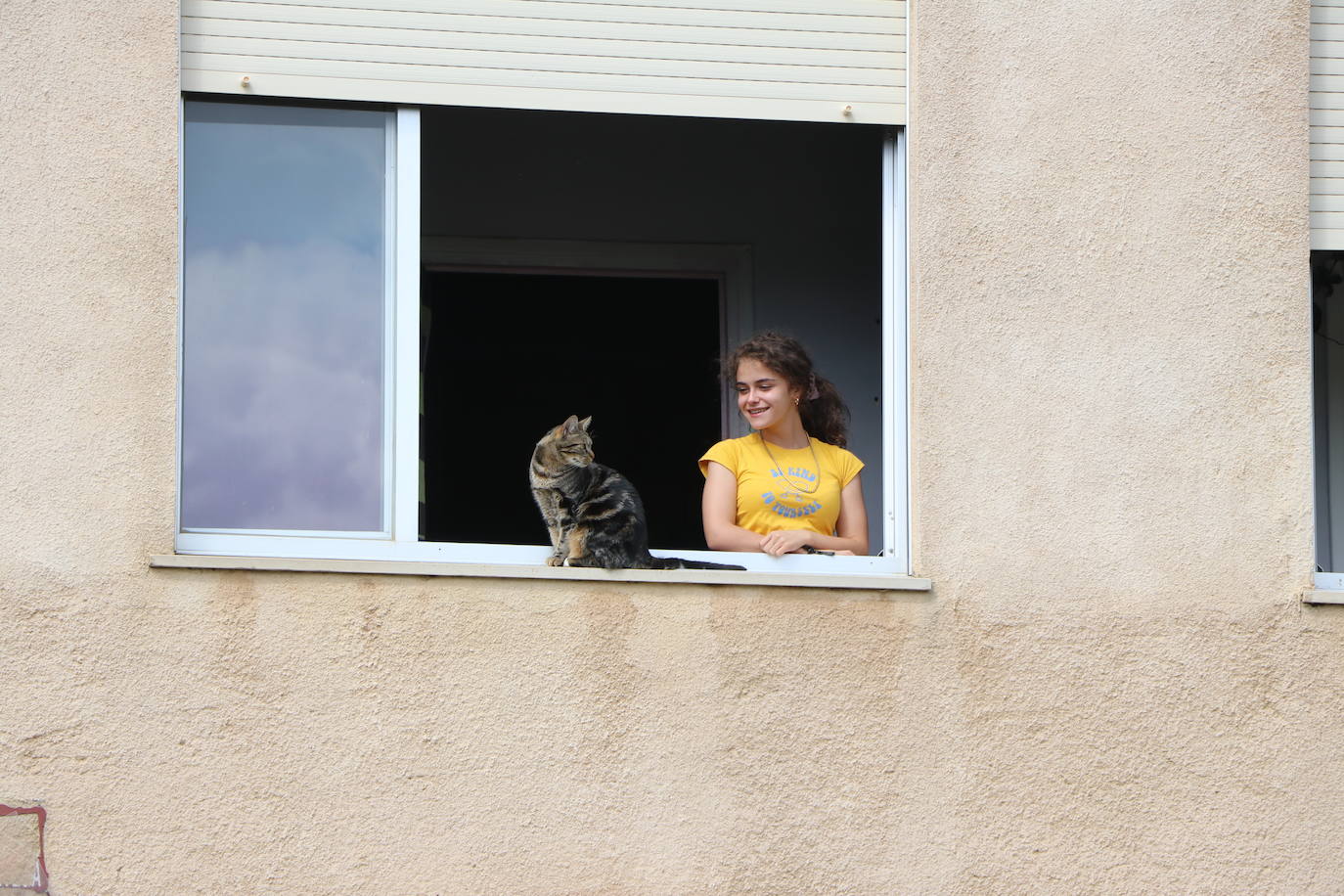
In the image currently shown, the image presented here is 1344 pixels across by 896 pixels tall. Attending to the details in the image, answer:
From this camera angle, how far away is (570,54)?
4668 millimetres

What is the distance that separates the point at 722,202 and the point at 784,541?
2.55m

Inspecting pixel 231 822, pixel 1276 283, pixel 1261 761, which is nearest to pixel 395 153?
pixel 231 822

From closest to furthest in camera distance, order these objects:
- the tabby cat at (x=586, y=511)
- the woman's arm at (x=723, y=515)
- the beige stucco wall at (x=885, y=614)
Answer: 1. the beige stucco wall at (x=885, y=614)
2. the tabby cat at (x=586, y=511)
3. the woman's arm at (x=723, y=515)

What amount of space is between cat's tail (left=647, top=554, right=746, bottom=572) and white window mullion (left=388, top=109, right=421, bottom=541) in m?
0.70

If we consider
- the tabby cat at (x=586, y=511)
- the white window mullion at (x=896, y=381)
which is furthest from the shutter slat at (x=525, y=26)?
the tabby cat at (x=586, y=511)

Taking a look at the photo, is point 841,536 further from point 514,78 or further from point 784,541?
point 514,78

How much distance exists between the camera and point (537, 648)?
14.3 feet

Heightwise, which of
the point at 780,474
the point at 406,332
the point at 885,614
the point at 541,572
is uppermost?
the point at 406,332

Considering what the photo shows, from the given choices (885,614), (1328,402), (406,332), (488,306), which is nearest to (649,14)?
(406,332)

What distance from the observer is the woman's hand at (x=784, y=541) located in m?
4.60

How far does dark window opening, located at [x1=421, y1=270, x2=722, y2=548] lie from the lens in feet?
24.2

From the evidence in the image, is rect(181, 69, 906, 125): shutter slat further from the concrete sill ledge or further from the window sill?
the concrete sill ledge

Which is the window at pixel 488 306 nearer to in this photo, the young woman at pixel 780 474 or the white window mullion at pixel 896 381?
the white window mullion at pixel 896 381

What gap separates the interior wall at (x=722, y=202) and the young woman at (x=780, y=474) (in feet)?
4.97
